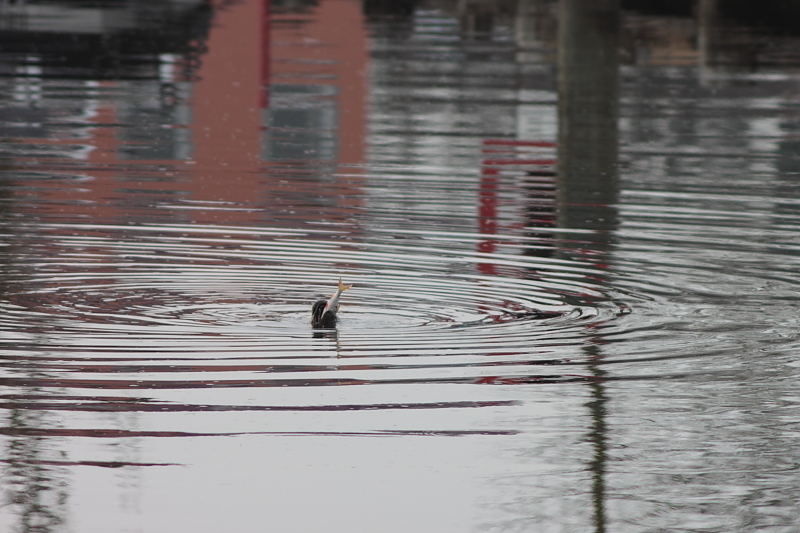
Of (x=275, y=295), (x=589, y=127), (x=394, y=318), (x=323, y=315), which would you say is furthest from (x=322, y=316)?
(x=589, y=127)

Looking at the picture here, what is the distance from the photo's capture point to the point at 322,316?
8.09 meters

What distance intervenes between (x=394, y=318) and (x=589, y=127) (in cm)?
776

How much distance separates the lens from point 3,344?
295 inches

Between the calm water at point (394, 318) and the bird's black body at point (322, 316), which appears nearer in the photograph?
the calm water at point (394, 318)

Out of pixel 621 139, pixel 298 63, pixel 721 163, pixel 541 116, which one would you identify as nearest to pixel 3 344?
pixel 721 163

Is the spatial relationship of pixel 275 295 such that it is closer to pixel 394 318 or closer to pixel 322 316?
pixel 394 318

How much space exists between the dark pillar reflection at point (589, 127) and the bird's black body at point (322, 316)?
136 centimetres

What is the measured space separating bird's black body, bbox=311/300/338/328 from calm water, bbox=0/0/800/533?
0.09m

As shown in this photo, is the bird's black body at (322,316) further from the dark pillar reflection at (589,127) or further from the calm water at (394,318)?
the dark pillar reflection at (589,127)

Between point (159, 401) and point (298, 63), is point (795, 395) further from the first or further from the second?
point (298, 63)

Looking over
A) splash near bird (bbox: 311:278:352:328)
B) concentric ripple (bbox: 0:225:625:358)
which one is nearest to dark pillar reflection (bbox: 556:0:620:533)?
concentric ripple (bbox: 0:225:625:358)

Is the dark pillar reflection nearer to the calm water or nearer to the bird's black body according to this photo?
the calm water

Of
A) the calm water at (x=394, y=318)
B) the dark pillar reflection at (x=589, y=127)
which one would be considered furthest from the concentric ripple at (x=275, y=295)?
the dark pillar reflection at (x=589, y=127)

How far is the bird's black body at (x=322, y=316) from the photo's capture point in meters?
8.07
